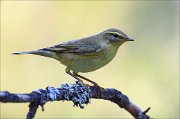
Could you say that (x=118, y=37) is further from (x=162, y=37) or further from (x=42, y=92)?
(x=162, y=37)

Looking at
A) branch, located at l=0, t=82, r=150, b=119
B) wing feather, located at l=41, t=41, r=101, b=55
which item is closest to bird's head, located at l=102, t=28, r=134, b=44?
wing feather, located at l=41, t=41, r=101, b=55

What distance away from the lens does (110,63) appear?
793cm

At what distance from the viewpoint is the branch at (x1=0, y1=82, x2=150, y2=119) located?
8.56ft

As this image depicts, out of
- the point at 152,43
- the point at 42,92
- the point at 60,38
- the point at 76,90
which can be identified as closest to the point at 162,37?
the point at 152,43

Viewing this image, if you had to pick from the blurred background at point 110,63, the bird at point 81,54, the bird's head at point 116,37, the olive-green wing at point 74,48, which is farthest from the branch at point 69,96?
the blurred background at point 110,63

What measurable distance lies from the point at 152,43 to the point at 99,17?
4.11ft

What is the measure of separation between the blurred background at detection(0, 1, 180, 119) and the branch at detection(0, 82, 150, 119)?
2.13 m

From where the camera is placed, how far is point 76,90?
3.77 meters

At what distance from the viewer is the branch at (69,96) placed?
261 cm

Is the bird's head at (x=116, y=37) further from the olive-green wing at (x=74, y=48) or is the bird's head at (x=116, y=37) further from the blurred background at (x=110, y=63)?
the blurred background at (x=110, y=63)

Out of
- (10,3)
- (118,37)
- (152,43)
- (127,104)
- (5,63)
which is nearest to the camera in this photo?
(127,104)

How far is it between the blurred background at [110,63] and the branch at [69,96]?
2134mm

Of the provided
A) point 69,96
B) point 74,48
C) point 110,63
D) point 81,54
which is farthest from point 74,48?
point 110,63

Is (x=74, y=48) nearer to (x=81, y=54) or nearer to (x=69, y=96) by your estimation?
(x=81, y=54)
